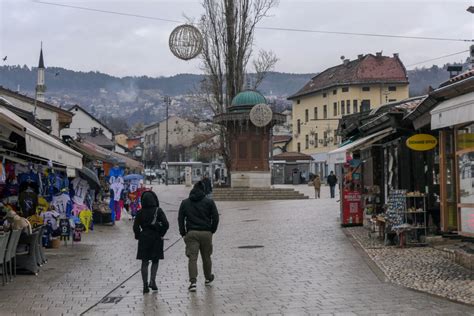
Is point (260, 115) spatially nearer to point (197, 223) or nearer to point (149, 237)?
point (197, 223)

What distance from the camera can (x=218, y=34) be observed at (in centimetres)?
4500

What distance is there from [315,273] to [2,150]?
649 centimetres

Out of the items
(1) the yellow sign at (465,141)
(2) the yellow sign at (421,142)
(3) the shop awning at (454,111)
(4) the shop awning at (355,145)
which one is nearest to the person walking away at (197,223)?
(3) the shop awning at (454,111)

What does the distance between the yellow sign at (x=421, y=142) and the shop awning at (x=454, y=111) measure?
2646 millimetres

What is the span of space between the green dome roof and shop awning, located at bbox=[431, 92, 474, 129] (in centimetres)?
3250

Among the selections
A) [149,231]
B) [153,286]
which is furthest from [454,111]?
[153,286]

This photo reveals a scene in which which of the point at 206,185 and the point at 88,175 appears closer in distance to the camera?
the point at 206,185

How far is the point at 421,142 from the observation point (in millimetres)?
13445

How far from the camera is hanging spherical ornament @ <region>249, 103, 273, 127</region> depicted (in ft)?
137

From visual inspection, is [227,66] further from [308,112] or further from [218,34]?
[308,112]

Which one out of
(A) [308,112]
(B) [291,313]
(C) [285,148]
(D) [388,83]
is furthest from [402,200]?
(C) [285,148]

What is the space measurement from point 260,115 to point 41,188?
1101 inches

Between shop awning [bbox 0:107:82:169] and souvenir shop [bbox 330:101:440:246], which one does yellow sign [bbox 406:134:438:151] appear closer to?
souvenir shop [bbox 330:101:440:246]

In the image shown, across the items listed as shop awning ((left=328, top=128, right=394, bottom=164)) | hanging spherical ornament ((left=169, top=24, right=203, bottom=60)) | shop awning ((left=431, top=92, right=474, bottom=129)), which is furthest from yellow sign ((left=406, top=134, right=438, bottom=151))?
hanging spherical ornament ((left=169, top=24, right=203, bottom=60))
